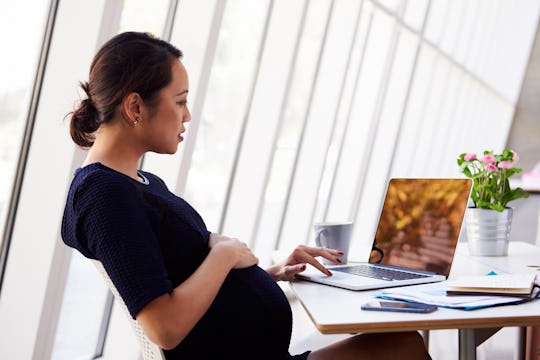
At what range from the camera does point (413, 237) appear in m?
1.91

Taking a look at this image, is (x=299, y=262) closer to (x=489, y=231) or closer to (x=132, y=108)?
(x=132, y=108)

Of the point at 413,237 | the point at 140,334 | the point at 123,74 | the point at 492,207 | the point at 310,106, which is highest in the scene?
the point at 310,106

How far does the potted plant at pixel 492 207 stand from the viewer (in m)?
2.23

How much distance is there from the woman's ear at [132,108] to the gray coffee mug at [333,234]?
2.33 ft

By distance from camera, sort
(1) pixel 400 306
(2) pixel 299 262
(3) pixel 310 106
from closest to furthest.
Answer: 1. (1) pixel 400 306
2. (2) pixel 299 262
3. (3) pixel 310 106

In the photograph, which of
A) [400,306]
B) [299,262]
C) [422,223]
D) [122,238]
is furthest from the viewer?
[422,223]

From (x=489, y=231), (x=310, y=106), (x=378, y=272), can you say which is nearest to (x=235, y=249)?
(x=378, y=272)

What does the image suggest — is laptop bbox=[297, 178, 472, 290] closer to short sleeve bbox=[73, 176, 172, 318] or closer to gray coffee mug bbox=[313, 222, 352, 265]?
gray coffee mug bbox=[313, 222, 352, 265]

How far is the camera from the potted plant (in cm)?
223

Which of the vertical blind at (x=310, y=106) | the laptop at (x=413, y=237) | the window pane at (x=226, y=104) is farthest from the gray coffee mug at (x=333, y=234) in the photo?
→ the window pane at (x=226, y=104)

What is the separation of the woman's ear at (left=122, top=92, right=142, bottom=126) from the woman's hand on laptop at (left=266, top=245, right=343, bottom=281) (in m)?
0.59

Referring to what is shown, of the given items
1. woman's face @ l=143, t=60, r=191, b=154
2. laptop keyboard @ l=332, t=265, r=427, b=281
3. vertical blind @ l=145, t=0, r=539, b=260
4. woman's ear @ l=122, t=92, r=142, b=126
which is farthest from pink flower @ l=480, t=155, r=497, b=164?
woman's ear @ l=122, t=92, r=142, b=126

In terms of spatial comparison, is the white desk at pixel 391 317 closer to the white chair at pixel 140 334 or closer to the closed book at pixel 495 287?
the closed book at pixel 495 287

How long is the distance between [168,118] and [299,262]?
57cm
